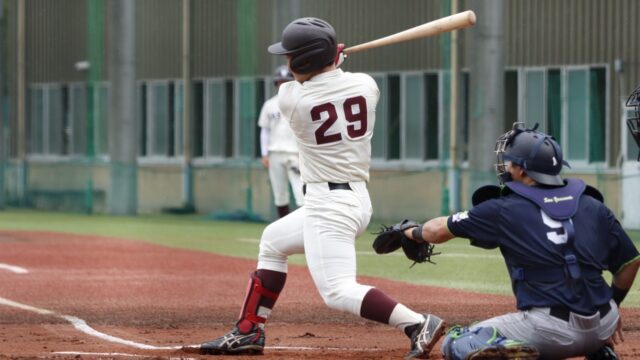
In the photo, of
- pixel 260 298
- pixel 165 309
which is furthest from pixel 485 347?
pixel 165 309

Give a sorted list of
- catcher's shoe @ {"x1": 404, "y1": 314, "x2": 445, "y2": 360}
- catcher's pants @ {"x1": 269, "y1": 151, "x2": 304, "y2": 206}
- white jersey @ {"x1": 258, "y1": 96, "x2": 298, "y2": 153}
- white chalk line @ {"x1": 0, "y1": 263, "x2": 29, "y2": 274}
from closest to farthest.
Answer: catcher's shoe @ {"x1": 404, "y1": 314, "x2": 445, "y2": 360} → white chalk line @ {"x1": 0, "y1": 263, "x2": 29, "y2": 274} → catcher's pants @ {"x1": 269, "y1": 151, "x2": 304, "y2": 206} → white jersey @ {"x1": 258, "y1": 96, "x2": 298, "y2": 153}

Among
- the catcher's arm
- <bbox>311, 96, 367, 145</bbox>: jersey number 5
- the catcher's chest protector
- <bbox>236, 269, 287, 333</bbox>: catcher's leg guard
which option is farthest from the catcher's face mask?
<bbox>236, 269, 287, 333</bbox>: catcher's leg guard

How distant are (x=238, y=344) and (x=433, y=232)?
1674 mm

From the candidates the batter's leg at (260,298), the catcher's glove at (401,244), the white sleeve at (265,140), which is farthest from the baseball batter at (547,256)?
the white sleeve at (265,140)

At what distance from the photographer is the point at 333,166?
7344 mm

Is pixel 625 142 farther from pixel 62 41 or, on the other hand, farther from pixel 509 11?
pixel 62 41

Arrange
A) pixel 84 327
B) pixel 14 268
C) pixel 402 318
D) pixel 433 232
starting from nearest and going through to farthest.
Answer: pixel 433 232, pixel 402 318, pixel 84 327, pixel 14 268

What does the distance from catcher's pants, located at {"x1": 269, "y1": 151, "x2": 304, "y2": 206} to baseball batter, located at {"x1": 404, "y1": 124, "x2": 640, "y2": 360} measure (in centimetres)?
1150

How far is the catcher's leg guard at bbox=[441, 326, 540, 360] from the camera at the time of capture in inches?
241

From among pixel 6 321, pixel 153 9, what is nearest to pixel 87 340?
pixel 6 321

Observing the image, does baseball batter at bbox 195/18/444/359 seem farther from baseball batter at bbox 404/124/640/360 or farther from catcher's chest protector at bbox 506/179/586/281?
catcher's chest protector at bbox 506/179/586/281

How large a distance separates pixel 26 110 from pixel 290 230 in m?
26.5

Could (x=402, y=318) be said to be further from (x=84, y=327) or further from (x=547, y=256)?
(x=84, y=327)

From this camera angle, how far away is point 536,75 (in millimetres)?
23484
